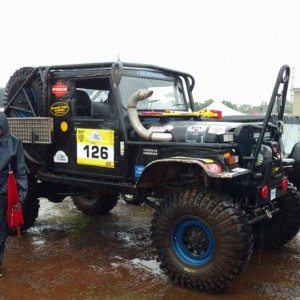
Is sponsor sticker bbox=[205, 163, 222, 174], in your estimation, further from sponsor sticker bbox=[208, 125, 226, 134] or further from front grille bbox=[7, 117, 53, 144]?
front grille bbox=[7, 117, 53, 144]

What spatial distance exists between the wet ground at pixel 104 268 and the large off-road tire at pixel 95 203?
50 cm

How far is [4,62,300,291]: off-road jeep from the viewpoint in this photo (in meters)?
4.19

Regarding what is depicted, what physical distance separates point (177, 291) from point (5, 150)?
2286 millimetres

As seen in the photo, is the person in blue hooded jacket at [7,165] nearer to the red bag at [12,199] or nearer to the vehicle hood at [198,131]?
the red bag at [12,199]

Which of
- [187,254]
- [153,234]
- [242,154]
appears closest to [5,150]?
[153,234]

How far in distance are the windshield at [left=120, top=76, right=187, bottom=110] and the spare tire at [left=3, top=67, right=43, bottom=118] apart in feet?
4.21

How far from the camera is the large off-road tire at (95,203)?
23.5 ft

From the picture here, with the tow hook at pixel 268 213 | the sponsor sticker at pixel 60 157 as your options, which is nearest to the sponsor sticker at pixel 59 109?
the sponsor sticker at pixel 60 157

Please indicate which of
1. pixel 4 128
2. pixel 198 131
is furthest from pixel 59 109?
pixel 198 131

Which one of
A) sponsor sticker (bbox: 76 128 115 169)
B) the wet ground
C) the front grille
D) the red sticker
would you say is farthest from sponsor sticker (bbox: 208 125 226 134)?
the front grille

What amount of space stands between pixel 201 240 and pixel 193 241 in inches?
3.5

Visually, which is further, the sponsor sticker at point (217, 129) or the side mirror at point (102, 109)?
the side mirror at point (102, 109)

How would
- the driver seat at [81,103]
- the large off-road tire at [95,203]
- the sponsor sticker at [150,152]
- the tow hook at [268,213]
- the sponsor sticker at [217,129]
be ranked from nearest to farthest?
the sponsor sticker at [217,129], the tow hook at [268,213], the sponsor sticker at [150,152], the driver seat at [81,103], the large off-road tire at [95,203]

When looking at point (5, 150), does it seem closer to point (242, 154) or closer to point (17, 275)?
point (17, 275)
